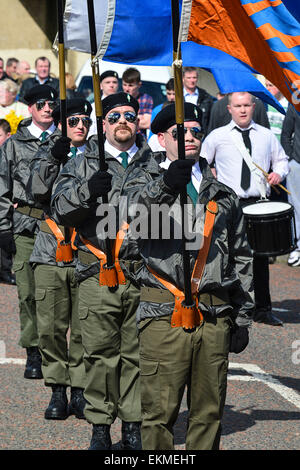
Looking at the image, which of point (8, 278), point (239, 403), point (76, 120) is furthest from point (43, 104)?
point (8, 278)

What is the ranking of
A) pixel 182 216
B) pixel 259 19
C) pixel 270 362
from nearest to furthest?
pixel 182 216 → pixel 259 19 → pixel 270 362

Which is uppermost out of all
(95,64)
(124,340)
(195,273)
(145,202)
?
(95,64)

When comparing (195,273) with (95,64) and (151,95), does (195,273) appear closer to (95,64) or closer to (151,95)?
(95,64)

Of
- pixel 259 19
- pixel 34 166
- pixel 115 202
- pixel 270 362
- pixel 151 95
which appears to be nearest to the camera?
pixel 259 19

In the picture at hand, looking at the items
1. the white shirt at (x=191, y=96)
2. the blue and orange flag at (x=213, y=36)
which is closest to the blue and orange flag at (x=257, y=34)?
the blue and orange flag at (x=213, y=36)

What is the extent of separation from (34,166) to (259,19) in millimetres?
2082

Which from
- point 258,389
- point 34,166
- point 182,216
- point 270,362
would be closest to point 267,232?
point 270,362

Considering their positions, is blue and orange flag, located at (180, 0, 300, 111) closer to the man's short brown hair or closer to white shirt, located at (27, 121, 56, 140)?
white shirt, located at (27, 121, 56, 140)

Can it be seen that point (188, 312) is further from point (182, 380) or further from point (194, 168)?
point (194, 168)

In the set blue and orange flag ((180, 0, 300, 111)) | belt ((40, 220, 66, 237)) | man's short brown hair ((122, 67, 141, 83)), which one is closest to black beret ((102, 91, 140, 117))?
blue and orange flag ((180, 0, 300, 111))

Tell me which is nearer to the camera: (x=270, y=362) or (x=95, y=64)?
(x=95, y=64)

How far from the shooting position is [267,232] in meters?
9.49

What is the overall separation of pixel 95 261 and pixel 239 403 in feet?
5.79

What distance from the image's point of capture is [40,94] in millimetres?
8234
